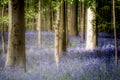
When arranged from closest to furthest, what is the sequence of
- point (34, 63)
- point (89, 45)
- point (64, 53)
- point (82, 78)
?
1. point (82, 78)
2. point (34, 63)
3. point (64, 53)
4. point (89, 45)

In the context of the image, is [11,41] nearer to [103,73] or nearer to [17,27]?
[17,27]

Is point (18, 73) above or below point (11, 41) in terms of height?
below

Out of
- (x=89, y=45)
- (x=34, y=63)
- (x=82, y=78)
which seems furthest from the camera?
(x=89, y=45)

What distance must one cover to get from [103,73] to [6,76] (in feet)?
9.93

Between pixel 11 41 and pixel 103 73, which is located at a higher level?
pixel 11 41

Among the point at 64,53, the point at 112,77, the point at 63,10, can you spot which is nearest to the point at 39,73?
the point at 112,77

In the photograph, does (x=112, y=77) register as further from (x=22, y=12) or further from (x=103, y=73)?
(x=22, y=12)

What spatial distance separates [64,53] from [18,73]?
547 centimetres

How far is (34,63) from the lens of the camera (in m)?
12.1

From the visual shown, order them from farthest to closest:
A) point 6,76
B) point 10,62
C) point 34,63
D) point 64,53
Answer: point 64,53
point 34,63
point 10,62
point 6,76

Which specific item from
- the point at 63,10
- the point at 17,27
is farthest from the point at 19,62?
the point at 63,10

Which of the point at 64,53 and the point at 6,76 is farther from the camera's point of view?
the point at 64,53

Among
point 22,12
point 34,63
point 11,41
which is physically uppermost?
point 22,12

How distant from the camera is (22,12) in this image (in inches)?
428
